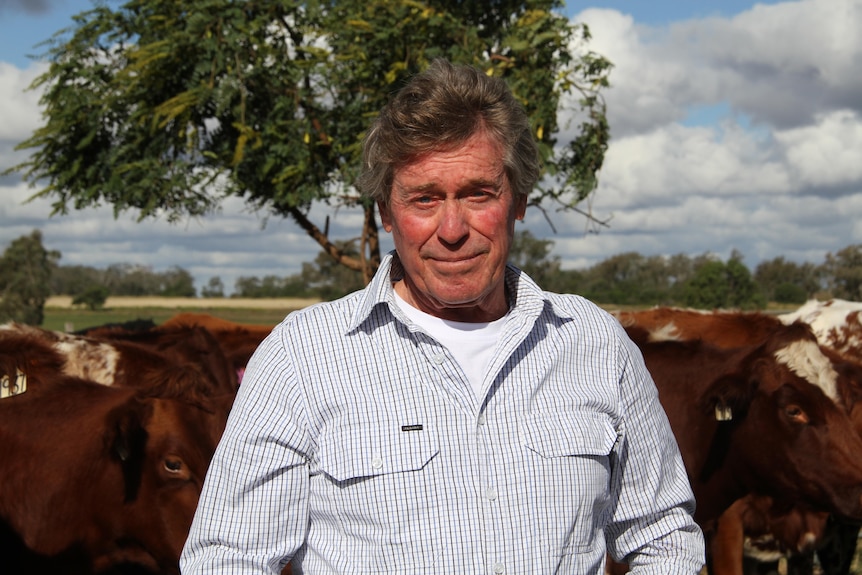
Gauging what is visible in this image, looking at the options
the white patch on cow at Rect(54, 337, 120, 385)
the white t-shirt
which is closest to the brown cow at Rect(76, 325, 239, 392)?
the white patch on cow at Rect(54, 337, 120, 385)

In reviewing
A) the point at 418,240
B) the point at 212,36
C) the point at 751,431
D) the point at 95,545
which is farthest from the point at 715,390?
the point at 212,36

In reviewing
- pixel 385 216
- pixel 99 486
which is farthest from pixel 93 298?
pixel 385 216

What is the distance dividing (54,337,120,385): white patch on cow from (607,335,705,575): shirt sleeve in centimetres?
555

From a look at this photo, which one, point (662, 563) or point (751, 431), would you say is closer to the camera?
point (662, 563)

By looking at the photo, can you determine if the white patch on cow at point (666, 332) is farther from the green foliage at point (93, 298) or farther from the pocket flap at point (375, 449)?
the green foliage at point (93, 298)

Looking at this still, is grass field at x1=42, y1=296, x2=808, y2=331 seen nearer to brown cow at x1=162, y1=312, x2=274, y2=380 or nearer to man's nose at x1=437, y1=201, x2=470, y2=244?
brown cow at x1=162, y1=312, x2=274, y2=380

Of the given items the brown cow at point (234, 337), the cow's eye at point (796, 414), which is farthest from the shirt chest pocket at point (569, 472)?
the brown cow at point (234, 337)

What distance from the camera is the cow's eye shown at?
6.00 metres

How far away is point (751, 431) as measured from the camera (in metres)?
6.20

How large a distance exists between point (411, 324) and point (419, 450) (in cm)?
30

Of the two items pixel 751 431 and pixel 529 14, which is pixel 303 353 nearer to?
pixel 751 431

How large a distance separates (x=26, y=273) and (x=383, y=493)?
40.4 meters

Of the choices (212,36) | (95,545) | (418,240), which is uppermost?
(212,36)

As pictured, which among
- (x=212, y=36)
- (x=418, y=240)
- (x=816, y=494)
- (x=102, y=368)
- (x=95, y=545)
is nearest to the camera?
(x=418, y=240)
